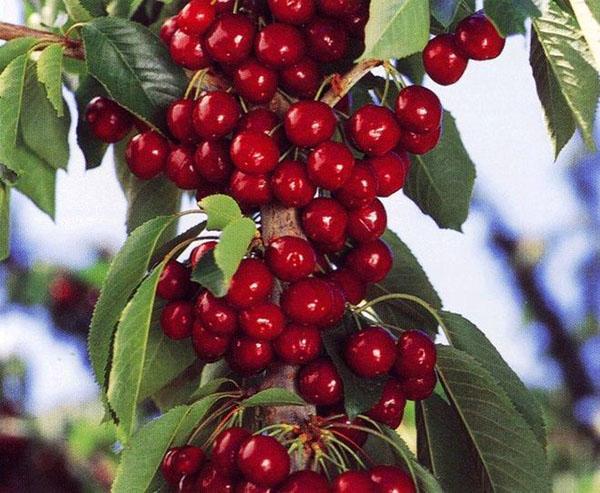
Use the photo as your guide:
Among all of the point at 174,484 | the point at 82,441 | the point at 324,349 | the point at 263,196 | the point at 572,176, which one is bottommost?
the point at 82,441

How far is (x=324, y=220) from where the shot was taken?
1020mm

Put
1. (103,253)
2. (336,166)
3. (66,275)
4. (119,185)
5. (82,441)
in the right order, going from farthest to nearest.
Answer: (103,253) < (66,275) < (82,441) < (119,185) < (336,166)

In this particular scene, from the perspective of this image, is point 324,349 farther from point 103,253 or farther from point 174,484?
point 103,253

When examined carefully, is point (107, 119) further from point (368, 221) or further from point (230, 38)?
point (368, 221)

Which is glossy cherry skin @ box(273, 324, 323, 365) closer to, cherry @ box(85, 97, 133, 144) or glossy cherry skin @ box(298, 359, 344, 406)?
glossy cherry skin @ box(298, 359, 344, 406)

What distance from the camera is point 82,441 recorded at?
8.54ft

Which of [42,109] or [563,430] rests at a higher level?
[42,109]

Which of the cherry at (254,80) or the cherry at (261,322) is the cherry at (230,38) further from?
the cherry at (261,322)

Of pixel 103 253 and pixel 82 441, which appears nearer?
pixel 82 441

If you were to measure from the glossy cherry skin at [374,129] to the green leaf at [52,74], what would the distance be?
0.30m

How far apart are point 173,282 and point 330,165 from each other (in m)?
0.20

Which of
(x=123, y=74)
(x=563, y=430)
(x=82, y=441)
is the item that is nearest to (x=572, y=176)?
(x=563, y=430)

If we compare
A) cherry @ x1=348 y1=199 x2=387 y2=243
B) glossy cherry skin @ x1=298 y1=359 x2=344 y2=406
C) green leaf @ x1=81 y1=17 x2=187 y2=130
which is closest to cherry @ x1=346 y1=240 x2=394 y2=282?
cherry @ x1=348 y1=199 x2=387 y2=243

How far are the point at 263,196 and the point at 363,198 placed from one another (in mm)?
97
